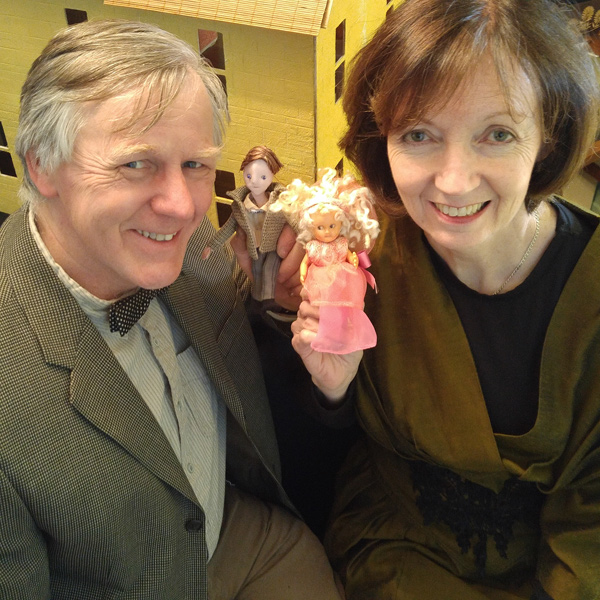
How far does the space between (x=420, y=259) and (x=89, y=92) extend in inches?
31.3

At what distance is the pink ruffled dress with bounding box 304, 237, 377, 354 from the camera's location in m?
1.23

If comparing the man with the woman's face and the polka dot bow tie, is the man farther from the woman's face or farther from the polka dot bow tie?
the woman's face

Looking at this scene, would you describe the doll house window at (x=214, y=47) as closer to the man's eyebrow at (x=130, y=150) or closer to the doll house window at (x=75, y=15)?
the doll house window at (x=75, y=15)

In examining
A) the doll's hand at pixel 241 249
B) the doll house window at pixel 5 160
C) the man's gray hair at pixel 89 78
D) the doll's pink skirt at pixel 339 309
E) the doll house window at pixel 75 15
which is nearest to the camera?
the man's gray hair at pixel 89 78

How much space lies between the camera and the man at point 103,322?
1.03m

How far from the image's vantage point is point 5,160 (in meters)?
2.22

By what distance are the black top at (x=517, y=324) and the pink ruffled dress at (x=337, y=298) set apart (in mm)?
282

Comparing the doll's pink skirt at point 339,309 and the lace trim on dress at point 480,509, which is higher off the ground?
the doll's pink skirt at point 339,309

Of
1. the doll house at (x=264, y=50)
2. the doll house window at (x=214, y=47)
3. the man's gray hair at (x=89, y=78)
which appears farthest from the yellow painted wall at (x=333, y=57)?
the man's gray hair at (x=89, y=78)

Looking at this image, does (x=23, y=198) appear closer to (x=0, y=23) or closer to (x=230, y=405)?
(x=230, y=405)

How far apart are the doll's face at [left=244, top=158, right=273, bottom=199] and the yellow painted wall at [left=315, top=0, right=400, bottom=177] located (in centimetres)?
32

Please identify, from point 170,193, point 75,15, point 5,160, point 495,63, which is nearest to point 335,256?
point 170,193

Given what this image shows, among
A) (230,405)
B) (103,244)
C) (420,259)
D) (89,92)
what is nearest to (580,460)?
(420,259)

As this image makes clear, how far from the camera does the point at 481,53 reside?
1.06 m
